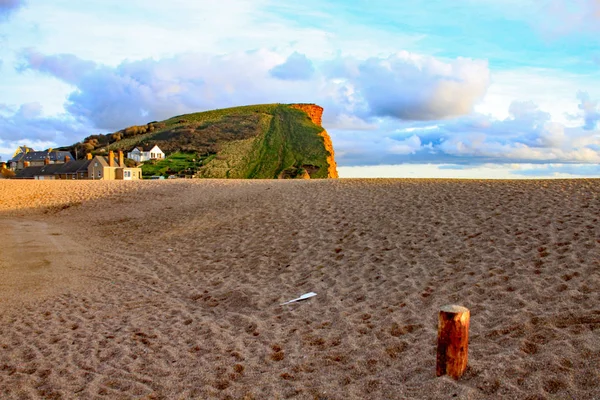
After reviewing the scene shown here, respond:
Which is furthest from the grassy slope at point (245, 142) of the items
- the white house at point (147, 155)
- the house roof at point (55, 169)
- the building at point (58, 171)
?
the house roof at point (55, 169)

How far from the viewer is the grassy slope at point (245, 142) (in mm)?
67875

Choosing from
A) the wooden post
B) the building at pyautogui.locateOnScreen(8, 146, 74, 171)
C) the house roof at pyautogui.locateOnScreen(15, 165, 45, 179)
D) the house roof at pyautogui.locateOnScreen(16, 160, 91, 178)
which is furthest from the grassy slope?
the wooden post

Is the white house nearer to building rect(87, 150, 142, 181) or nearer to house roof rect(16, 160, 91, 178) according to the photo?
house roof rect(16, 160, 91, 178)

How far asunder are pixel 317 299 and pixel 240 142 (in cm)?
7365

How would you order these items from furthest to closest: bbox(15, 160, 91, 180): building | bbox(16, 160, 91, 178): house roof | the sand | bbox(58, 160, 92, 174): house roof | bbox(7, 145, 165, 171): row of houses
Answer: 1. bbox(7, 145, 165, 171): row of houses
2. bbox(16, 160, 91, 178): house roof
3. bbox(58, 160, 92, 174): house roof
4. bbox(15, 160, 91, 180): building
5. the sand

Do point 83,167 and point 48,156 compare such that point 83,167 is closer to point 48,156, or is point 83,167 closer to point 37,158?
point 48,156

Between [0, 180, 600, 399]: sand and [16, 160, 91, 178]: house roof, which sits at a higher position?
[16, 160, 91, 178]: house roof

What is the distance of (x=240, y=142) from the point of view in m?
80.5

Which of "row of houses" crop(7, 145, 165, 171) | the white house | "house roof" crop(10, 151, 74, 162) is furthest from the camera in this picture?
"house roof" crop(10, 151, 74, 162)

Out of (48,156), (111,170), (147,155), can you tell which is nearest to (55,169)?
(111,170)

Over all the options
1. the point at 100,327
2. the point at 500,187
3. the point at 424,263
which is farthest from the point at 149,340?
the point at 500,187

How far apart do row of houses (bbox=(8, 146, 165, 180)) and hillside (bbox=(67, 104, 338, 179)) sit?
384cm

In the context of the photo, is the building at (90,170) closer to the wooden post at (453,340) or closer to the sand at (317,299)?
the sand at (317,299)

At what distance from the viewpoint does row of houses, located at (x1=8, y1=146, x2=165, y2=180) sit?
198ft
